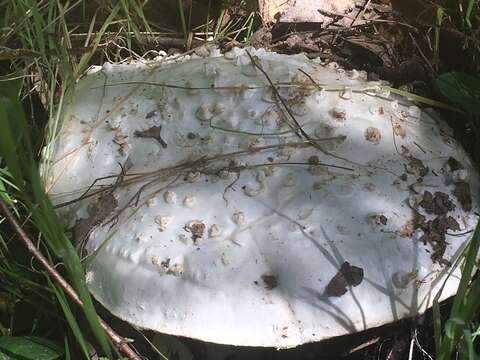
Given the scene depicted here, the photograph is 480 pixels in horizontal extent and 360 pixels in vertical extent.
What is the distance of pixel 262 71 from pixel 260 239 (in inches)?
25.5

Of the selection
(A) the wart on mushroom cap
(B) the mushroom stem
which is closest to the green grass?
(B) the mushroom stem

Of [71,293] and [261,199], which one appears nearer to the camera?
[261,199]

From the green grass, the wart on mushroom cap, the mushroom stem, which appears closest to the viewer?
the wart on mushroom cap

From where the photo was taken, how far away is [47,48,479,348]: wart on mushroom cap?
5.21ft

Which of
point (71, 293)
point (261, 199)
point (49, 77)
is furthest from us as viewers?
point (49, 77)

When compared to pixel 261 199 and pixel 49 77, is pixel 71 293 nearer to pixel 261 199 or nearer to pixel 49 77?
pixel 261 199

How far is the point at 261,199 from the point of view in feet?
5.64

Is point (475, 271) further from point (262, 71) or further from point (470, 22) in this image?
point (470, 22)

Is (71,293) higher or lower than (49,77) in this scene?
lower

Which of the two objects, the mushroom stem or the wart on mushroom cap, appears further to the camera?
the mushroom stem

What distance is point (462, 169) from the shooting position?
6.18ft

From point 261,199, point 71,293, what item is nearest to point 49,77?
point 71,293

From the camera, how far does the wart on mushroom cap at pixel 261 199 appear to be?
1.59 metres

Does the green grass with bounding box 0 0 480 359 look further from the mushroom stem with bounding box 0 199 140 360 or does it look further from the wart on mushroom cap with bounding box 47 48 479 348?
the wart on mushroom cap with bounding box 47 48 479 348
